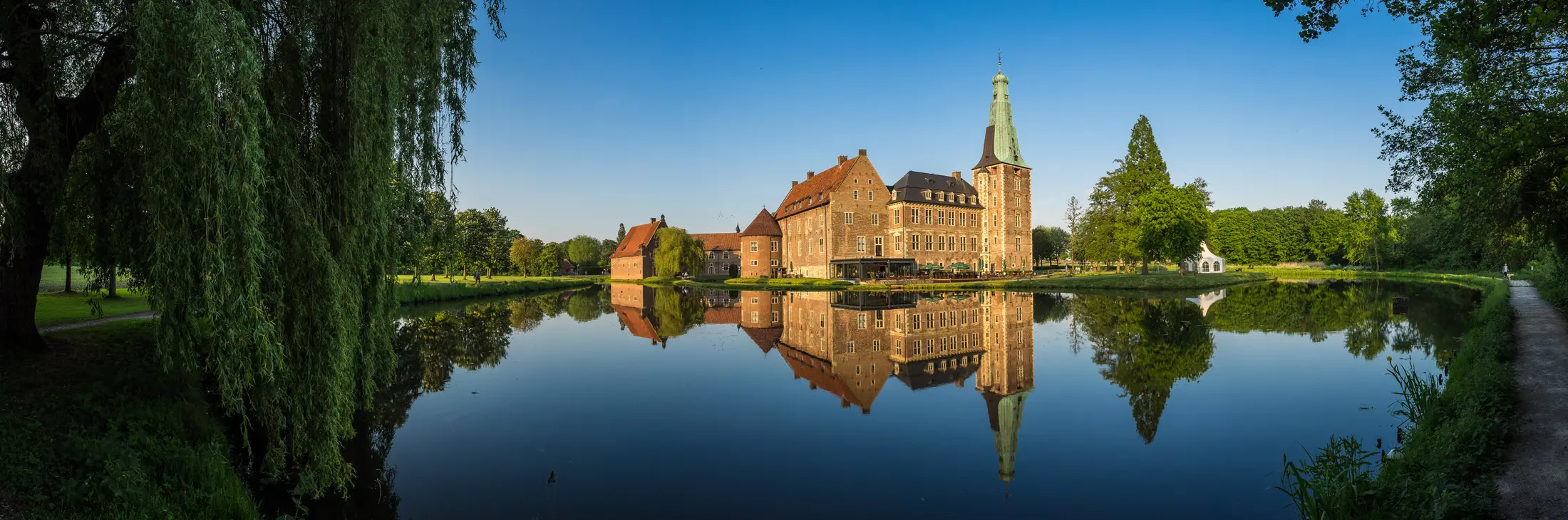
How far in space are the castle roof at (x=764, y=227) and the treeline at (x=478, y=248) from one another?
26516mm

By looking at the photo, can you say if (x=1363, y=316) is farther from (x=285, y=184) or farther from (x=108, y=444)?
(x=108, y=444)

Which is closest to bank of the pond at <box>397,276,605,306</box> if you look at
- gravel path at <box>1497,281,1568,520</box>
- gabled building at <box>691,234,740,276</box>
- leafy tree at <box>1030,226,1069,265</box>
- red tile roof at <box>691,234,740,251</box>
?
gabled building at <box>691,234,740,276</box>

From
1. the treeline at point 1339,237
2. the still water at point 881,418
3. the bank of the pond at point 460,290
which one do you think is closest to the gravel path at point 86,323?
the still water at point 881,418

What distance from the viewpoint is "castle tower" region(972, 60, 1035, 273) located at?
2315 inches

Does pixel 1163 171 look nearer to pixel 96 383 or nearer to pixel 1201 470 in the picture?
pixel 1201 470

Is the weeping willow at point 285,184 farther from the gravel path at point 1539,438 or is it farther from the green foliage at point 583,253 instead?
the green foliage at point 583,253

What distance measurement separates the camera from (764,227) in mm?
67875

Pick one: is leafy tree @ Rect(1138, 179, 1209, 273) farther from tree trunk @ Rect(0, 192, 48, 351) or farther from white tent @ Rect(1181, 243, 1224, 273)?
tree trunk @ Rect(0, 192, 48, 351)

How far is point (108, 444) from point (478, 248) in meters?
52.1

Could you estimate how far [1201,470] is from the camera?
24.4 feet

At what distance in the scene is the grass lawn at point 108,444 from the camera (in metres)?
5.54

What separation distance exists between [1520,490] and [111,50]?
51.5ft

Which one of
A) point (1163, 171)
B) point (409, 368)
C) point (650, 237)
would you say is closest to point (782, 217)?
point (650, 237)

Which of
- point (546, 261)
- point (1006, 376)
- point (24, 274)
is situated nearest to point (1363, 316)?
point (1006, 376)
